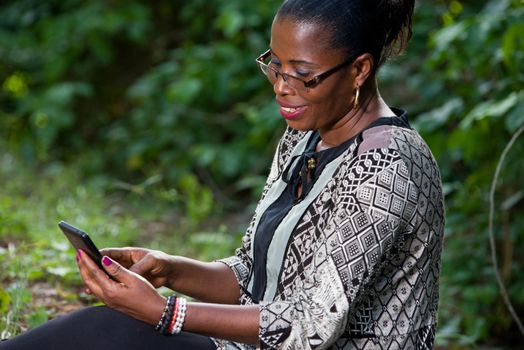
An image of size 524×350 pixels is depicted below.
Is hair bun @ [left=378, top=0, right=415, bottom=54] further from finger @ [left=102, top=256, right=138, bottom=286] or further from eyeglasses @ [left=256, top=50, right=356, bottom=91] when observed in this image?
finger @ [left=102, top=256, right=138, bottom=286]

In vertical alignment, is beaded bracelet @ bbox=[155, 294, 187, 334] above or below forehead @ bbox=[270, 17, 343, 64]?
below

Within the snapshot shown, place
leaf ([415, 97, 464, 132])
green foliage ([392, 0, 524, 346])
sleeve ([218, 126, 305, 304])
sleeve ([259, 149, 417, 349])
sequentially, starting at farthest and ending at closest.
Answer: leaf ([415, 97, 464, 132]), green foliage ([392, 0, 524, 346]), sleeve ([218, 126, 305, 304]), sleeve ([259, 149, 417, 349])

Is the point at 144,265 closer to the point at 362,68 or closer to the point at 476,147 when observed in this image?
the point at 362,68

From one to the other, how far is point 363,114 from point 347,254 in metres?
0.42

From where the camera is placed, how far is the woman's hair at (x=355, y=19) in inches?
83.7

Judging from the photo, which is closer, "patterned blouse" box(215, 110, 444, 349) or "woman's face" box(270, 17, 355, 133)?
"patterned blouse" box(215, 110, 444, 349)

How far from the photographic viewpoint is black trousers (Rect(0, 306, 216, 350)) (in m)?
2.12

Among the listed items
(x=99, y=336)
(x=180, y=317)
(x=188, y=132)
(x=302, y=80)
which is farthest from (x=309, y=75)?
(x=188, y=132)

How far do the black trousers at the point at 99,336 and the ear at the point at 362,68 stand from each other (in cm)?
76

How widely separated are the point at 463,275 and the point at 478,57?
1183mm

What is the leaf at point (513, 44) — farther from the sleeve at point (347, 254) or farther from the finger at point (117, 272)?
the finger at point (117, 272)

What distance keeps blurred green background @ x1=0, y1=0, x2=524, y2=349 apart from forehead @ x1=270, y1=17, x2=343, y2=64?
1346 mm

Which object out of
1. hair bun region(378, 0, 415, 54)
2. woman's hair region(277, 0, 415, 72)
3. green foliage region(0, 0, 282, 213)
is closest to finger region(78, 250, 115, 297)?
woman's hair region(277, 0, 415, 72)

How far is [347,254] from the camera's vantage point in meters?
2.01
